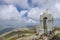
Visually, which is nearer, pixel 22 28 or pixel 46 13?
pixel 46 13

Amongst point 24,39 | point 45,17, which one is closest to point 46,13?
point 45,17

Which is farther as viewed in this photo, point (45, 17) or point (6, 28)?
point (6, 28)

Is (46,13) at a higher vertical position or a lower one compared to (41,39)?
higher

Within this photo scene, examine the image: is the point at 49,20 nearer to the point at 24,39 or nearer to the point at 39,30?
the point at 39,30

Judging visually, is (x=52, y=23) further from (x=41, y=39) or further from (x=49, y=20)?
(x=41, y=39)

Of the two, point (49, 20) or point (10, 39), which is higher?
point (49, 20)

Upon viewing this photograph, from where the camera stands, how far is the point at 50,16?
41.1m

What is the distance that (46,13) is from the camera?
40.8 m

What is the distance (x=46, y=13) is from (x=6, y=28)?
89.0 feet

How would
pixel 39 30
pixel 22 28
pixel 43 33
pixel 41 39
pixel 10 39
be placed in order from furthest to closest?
1. pixel 22 28
2. pixel 10 39
3. pixel 39 30
4. pixel 43 33
5. pixel 41 39

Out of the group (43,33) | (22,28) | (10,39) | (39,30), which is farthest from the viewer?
(22,28)

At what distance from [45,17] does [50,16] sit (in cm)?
96

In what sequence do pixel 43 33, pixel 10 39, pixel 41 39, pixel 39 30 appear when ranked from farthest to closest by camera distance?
pixel 10 39 < pixel 39 30 < pixel 43 33 < pixel 41 39

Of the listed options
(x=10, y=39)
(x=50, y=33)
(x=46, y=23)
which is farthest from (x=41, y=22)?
(x=10, y=39)
